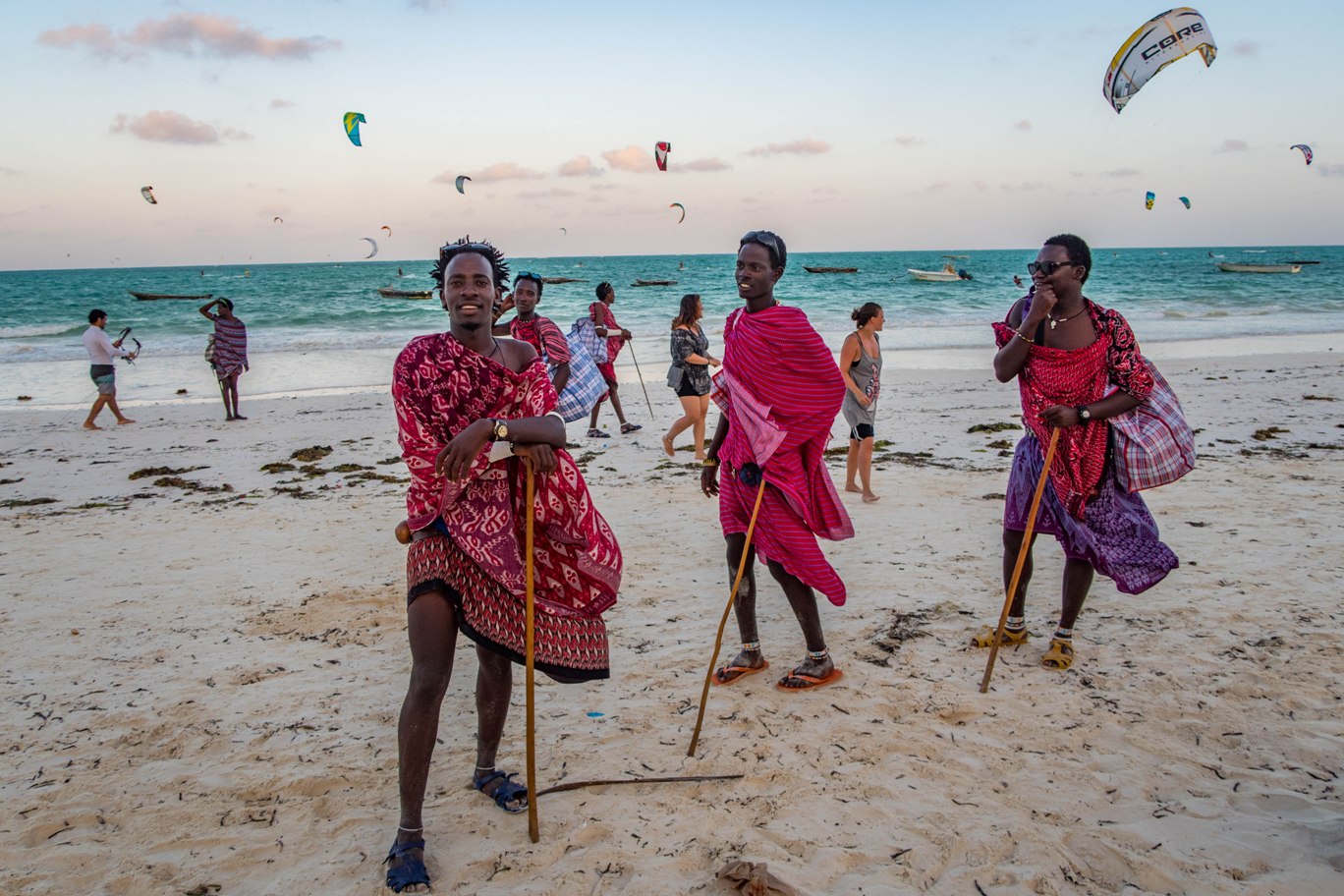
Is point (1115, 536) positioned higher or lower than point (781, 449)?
lower

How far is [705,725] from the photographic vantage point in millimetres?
3471

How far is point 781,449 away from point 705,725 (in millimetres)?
1181

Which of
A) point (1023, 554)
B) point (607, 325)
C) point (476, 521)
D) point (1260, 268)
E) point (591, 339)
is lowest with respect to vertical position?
point (1023, 554)

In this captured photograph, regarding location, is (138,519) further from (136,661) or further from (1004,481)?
(1004,481)

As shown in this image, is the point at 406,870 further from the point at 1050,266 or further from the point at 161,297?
the point at 161,297

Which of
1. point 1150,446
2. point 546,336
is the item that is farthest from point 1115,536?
point 546,336

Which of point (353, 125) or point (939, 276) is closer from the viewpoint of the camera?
point (353, 125)

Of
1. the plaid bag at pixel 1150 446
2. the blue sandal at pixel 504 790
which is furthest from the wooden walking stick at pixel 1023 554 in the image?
the blue sandal at pixel 504 790

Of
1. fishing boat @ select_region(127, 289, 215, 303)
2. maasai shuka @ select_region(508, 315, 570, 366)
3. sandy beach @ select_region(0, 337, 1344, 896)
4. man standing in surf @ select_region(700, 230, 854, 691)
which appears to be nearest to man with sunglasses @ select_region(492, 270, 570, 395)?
maasai shuka @ select_region(508, 315, 570, 366)

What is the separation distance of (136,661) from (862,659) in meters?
3.47

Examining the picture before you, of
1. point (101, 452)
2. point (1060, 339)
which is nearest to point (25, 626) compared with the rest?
point (1060, 339)

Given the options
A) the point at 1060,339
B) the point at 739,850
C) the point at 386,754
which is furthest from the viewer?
the point at 1060,339

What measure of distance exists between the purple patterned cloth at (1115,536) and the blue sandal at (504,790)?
2.55m

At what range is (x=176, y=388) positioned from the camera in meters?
16.0
